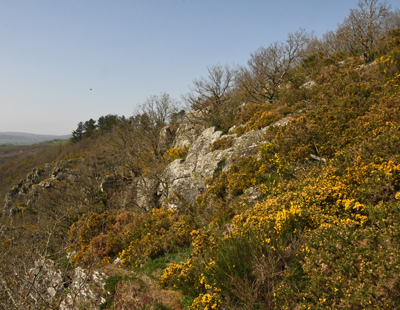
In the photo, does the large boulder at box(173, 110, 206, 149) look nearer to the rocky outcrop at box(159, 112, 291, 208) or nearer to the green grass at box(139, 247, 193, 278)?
the rocky outcrop at box(159, 112, 291, 208)

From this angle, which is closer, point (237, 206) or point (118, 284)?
point (118, 284)

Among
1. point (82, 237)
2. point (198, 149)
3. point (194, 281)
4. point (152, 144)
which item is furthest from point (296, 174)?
point (152, 144)

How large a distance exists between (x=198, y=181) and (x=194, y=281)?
6.73 meters

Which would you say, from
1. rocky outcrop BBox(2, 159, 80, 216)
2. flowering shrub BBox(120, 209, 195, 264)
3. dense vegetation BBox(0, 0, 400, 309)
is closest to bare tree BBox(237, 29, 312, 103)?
dense vegetation BBox(0, 0, 400, 309)

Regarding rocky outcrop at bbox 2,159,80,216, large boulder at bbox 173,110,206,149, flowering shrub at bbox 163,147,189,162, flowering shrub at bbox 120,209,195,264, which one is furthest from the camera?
rocky outcrop at bbox 2,159,80,216

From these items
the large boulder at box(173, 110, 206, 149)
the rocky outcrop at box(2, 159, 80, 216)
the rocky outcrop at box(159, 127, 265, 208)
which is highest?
the large boulder at box(173, 110, 206, 149)

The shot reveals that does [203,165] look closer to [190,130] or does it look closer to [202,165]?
[202,165]

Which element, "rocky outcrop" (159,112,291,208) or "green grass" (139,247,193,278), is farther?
"rocky outcrop" (159,112,291,208)

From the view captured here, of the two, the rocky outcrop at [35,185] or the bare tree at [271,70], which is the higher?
the bare tree at [271,70]

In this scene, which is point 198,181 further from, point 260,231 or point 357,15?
point 357,15

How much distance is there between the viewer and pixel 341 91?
28.7 feet

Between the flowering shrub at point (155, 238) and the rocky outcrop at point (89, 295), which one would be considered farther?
the flowering shrub at point (155, 238)

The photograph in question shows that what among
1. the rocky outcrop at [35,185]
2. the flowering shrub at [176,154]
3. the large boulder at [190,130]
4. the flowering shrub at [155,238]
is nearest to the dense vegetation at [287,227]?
the flowering shrub at [155,238]

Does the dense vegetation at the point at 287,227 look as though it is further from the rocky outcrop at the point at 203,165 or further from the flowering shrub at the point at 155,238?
the rocky outcrop at the point at 203,165
